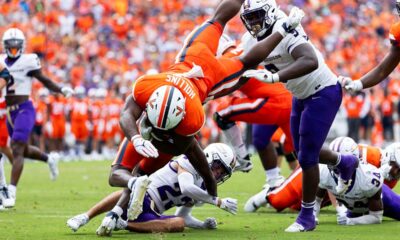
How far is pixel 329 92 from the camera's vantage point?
28.0ft

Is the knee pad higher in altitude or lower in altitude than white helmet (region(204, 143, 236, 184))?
lower

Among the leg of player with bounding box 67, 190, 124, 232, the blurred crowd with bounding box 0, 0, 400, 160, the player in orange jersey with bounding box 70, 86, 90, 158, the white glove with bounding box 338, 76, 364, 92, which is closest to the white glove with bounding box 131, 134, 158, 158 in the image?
the leg of player with bounding box 67, 190, 124, 232

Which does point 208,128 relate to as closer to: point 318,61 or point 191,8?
point 191,8

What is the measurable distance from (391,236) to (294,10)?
7.06 ft

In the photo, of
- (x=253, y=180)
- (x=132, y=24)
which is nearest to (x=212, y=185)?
(x=253, y=180)

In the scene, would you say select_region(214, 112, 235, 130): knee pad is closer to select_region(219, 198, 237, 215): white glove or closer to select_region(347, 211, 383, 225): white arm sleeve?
select_region(347, 211, 383, 225): white arm sleeve

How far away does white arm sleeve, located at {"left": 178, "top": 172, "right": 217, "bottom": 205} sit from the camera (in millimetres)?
8289

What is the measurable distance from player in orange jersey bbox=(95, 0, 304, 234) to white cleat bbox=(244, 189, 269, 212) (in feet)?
6.62

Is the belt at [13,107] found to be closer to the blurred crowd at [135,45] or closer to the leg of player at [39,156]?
the leg of player at [39,156]

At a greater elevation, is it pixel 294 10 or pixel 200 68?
pixel 294 10

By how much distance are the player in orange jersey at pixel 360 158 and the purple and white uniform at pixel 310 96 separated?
102cm

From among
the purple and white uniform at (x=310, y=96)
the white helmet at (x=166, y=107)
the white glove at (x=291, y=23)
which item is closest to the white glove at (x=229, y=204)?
the purple and white uniform at (x=310, y=96)

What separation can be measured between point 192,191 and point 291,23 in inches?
68.2

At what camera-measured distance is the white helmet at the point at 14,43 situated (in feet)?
40.7
